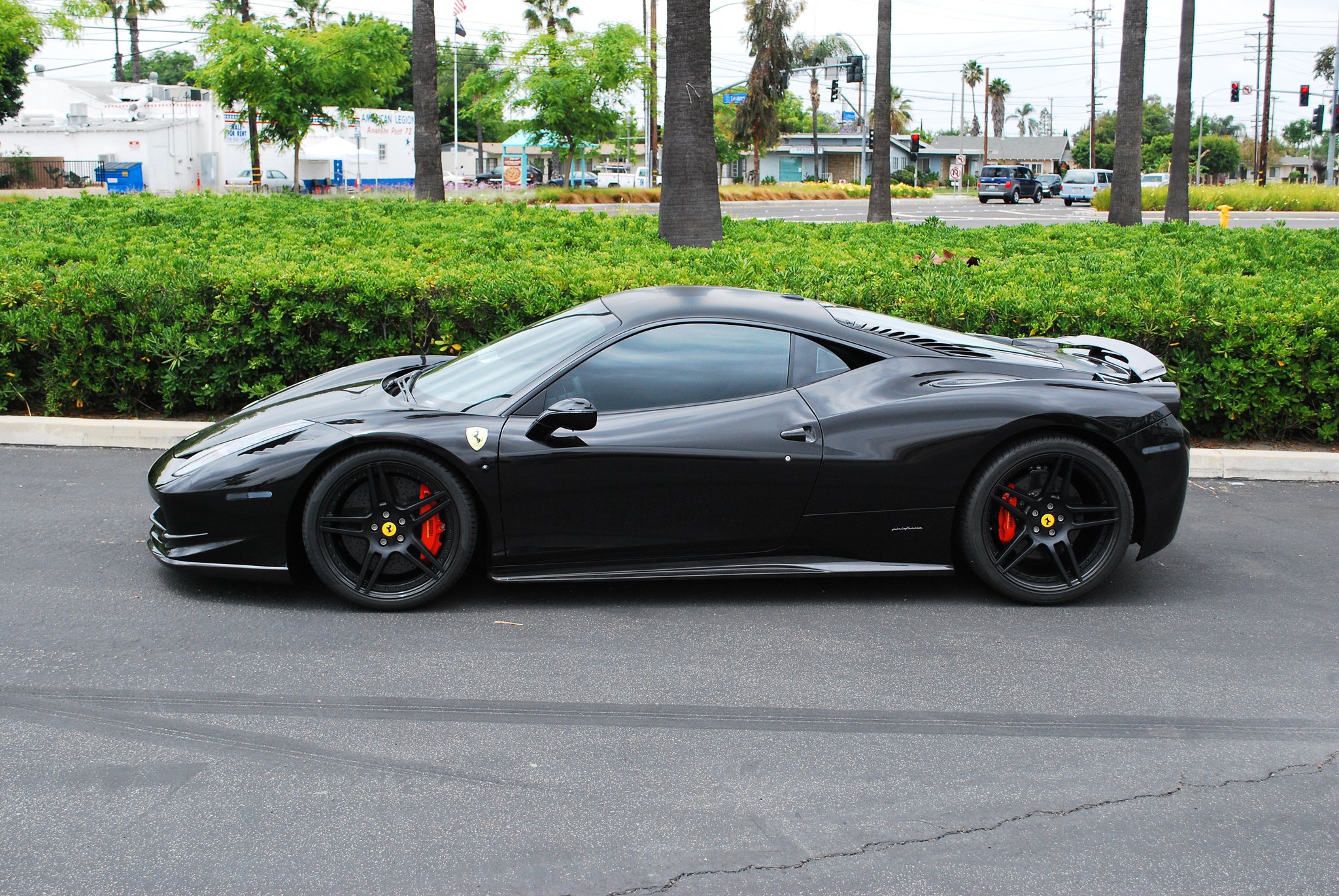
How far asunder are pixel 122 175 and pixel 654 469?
43.2 m

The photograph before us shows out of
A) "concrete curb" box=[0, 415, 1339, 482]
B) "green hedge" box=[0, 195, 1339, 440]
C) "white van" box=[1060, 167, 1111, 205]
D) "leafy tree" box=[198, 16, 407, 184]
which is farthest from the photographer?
"white van" box=[1060, 167, 1111, 205]

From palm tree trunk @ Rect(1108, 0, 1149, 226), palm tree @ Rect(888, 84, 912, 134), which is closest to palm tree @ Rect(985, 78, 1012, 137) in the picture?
palm tree @ Rect(888, 84, 912, 134)

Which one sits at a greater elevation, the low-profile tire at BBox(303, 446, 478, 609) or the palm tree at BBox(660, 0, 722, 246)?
the palm tree at BBox(660, 0, 722, 246)

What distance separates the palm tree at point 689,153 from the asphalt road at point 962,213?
1297 centimetres

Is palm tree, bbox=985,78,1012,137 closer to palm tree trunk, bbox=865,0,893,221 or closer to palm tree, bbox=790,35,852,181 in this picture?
palm tree, bbox=790,35,852,181

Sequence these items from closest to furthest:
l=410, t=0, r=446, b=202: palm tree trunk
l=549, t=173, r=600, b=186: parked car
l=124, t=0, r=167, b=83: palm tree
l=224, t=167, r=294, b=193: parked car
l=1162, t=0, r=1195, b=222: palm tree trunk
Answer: l=410, t=0, r=446, b=202: palm tree trunk → l=1162, t=0, r=1195, b=222: palm tree trunk → l=224, t=167, r=294, b=193: parked car → l=549, t=173, r=600, b=186: parked car → l=124, t=0, r=167, b=83: palm tree

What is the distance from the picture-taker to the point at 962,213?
3834 cm

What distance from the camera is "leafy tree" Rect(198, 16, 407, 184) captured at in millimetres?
31734

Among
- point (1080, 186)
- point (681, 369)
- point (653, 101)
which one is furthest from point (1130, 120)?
point (1080, 186)

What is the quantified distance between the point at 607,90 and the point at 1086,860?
40007mm

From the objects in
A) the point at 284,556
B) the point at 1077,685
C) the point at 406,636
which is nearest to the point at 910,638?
the point at 1077,685

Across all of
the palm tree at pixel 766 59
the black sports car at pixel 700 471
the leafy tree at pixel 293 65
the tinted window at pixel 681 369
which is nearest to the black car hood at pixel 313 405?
the black sports car at pixel 700 471

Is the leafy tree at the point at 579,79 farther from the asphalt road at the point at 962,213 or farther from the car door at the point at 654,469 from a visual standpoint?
the car door at the point at 654,469

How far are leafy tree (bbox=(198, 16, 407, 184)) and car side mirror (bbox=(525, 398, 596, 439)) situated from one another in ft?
100
